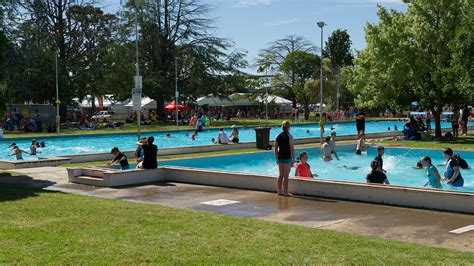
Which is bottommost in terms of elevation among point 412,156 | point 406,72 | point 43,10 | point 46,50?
point 412,156

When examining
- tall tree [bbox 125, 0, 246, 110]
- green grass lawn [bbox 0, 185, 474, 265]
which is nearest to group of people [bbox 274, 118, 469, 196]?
green grass lawn [bbox 0, 185, 474, 265]

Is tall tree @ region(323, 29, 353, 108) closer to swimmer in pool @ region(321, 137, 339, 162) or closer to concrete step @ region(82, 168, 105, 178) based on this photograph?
swimmer in pool @ region(321, 137, 339, 162)

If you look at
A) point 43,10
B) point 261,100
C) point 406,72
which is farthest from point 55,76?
point 406,72

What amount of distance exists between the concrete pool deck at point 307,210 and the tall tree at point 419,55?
1796cm

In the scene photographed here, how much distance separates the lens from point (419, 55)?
28984 millimetres

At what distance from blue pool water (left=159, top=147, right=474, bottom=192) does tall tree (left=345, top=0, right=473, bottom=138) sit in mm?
5173

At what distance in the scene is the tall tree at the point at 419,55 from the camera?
28344mm

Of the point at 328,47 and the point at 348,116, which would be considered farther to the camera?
the point at 328,47

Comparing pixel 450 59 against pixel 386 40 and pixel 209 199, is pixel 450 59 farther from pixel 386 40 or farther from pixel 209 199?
pixel 209 199

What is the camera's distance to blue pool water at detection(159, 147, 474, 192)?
1981 cm

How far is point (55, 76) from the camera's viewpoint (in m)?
48.9

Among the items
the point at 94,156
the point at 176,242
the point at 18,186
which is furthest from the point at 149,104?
the point at 176,242

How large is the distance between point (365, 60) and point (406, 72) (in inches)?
146

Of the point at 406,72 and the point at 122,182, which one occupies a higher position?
the point at 406,72
